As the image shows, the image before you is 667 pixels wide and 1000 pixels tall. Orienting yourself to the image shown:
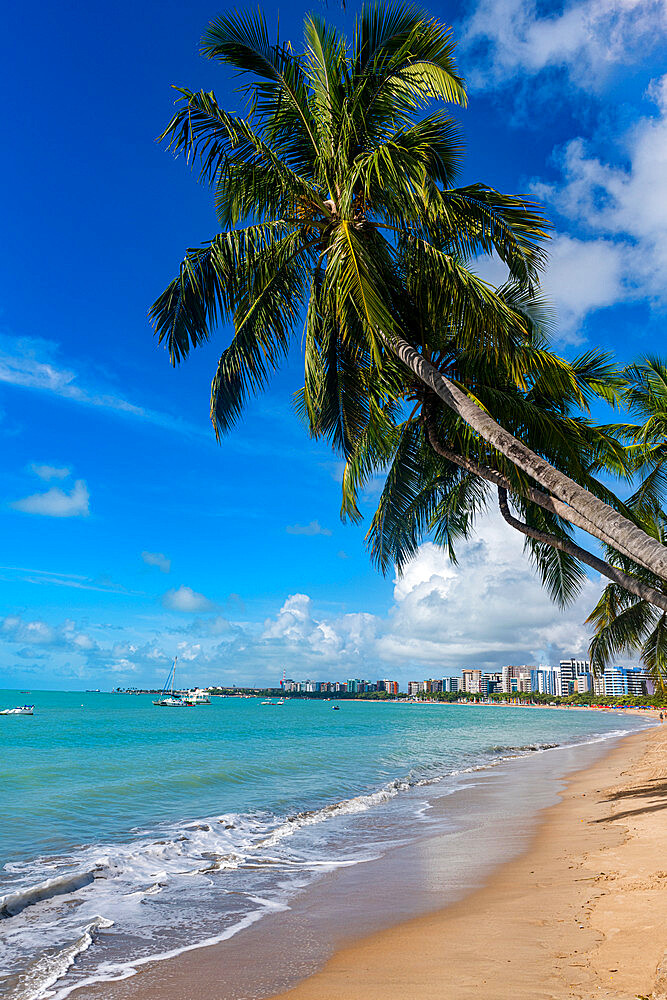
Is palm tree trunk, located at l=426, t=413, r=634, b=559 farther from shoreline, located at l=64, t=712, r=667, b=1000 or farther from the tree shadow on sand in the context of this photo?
the tree shadow on sand

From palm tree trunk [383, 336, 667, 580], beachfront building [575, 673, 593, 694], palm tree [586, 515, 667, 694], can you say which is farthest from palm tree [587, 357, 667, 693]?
beachfront building [575, 673, 593, 694]

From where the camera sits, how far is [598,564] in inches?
280

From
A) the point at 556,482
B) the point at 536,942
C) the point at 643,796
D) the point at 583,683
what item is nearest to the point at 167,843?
the point at 536,942

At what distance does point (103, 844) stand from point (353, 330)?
9.55 m

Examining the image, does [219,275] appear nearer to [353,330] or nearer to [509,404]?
[353,330]

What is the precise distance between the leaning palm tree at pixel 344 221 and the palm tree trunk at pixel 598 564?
1.77 feet

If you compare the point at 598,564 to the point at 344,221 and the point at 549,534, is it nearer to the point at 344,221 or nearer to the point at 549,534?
the point at 549,534

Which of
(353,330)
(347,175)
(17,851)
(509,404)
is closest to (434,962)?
(509,404)

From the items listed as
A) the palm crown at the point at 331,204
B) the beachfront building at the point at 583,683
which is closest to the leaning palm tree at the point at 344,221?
the palm crown at the point at 331,204

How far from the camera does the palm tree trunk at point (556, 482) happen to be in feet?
16.7

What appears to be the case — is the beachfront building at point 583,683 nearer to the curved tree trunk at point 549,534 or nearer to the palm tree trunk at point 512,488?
the curved tree trunk at point 549,534

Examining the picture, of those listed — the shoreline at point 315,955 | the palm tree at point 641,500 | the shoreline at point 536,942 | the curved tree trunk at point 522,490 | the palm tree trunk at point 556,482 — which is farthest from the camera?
the palm tree at point 641,500

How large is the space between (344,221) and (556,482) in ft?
11.1

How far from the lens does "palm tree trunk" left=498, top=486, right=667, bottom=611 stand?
239 inches
